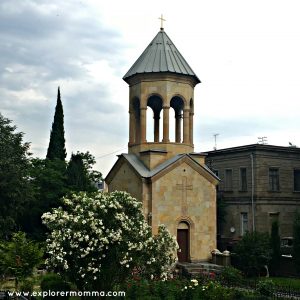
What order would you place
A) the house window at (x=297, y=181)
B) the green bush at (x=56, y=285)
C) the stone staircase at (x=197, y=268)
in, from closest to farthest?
the green bush at (x=56, y=285), the stone staircase at (x=197, y=268), the house window at (x=297, y=181)

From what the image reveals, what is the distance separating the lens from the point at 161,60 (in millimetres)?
28266

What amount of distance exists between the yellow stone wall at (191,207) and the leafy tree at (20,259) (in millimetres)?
8328

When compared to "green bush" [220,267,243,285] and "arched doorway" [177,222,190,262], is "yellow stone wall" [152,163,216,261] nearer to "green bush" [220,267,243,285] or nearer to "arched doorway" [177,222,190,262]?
"arched doorway" [177,222,190,262]

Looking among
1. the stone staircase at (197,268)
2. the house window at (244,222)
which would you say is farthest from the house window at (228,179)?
the stone staircase at (197,268)

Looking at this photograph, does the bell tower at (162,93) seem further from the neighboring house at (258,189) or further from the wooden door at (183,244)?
the neighboring house at (258,189)

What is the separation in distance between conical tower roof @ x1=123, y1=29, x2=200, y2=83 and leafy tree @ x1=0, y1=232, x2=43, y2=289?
12.9 metres

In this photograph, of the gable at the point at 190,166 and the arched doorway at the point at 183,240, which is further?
the arched doorway at the point at 183,240

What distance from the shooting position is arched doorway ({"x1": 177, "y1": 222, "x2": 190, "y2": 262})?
26.9 m

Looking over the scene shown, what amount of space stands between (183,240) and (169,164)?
169 inches

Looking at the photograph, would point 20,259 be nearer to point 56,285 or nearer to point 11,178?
point 56,285

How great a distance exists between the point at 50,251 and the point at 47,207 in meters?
16.6

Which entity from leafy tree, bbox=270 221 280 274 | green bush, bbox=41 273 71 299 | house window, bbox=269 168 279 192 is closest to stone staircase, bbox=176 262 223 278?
leafy tree, bbox=270 221 280 274

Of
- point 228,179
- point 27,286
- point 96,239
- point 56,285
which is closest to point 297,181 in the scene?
point 228,179

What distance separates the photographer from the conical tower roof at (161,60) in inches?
1098
